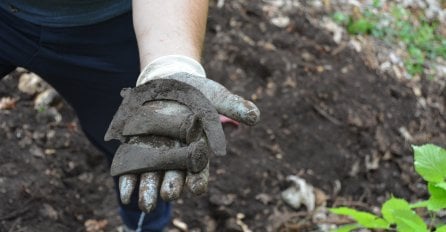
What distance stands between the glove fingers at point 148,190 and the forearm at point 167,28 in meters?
0.35

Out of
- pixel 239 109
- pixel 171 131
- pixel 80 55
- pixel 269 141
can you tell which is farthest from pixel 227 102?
pixel 269 141

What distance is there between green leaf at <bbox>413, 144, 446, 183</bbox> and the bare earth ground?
1.38 metres

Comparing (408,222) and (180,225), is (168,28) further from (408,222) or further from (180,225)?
(180,225)

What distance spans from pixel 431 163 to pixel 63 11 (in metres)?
1.13

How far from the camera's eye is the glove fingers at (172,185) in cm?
129

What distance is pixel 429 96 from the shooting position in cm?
383

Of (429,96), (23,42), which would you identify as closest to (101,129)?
(23,42)

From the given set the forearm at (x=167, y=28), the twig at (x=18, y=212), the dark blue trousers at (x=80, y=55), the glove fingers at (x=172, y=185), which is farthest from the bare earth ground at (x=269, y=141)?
the glove fingers at (x=172, y=185)

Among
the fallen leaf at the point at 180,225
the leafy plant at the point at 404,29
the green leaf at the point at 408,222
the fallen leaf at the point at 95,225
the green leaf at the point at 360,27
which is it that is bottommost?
the leafy plant at the point at 404,29

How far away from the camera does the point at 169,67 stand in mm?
1472

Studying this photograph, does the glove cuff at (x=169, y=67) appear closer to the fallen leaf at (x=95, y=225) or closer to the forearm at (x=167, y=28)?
the forearm at (x=167, y=28)

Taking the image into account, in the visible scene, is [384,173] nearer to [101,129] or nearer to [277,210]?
[277,210]

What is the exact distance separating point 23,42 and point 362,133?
203 centimetres

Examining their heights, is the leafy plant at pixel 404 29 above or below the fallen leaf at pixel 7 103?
below
